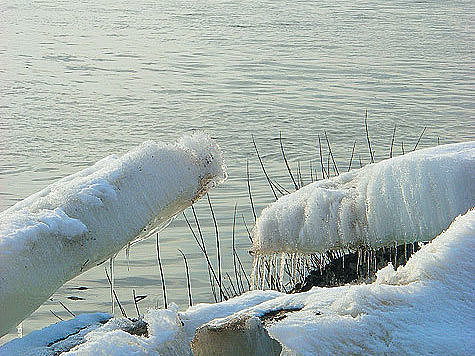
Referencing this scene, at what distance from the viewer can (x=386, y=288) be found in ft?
7.45

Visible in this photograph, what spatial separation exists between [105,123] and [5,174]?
343cm

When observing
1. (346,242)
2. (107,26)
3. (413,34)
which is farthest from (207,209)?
(107,26)

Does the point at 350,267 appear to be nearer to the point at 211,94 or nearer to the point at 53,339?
the point at 53,339

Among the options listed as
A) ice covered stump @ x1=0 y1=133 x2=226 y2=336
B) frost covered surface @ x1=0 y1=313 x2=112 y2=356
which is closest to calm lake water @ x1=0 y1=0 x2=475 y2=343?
ice covered stump @ x1=0 y1=133 x2=226 y2=336

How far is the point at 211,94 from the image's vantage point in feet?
58.3

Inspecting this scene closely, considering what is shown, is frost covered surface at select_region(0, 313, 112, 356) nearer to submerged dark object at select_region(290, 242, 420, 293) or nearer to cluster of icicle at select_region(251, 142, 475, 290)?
cluster of icicle at select_region(251, 142, 475, 290)

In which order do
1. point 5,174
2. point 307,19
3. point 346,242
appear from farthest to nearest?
point 307,19 < point 5,174 < point 346,242

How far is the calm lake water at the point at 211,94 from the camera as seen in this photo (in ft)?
32.0

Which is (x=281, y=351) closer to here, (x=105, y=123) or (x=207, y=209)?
(x=207, y=209)

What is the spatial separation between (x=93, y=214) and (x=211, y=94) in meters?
15.0

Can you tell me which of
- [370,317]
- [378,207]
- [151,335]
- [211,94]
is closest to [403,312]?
[370,317]

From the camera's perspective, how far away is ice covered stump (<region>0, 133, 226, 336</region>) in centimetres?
272

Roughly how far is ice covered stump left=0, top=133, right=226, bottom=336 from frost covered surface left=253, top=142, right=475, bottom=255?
540 mm

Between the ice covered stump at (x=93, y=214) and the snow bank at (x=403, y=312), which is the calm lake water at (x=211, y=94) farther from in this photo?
the snow bank at (x=403, y=312)
